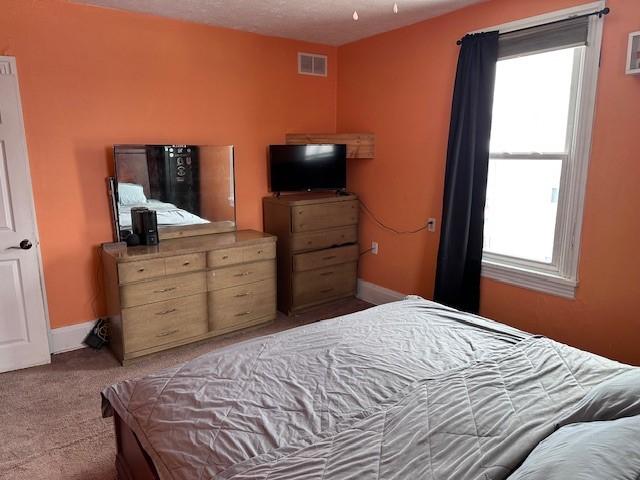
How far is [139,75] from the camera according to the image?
138 inches

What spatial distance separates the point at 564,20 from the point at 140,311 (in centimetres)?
346

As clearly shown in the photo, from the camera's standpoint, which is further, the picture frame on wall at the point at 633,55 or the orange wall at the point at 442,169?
the orange wall at the point at 442,169

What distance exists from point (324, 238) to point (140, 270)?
175 cm

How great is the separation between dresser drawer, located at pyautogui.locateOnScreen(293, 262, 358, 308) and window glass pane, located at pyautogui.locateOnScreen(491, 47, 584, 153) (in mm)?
1852

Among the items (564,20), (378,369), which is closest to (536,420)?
(378,369)

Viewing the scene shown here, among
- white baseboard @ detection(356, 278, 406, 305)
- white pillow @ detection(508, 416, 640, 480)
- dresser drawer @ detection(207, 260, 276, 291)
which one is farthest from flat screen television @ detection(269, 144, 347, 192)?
white pillow @ detection(508, 416, 640, 480)

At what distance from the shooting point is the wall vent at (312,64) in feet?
14.3

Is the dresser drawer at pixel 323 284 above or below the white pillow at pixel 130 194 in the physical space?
below

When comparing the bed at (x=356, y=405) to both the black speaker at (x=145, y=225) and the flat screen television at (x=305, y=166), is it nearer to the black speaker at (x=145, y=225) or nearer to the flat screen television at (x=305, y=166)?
the black speaker at (x=145, y=225)

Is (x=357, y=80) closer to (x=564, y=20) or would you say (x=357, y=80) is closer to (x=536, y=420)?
(x=564, y=20)

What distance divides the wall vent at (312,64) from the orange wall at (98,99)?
29 centimetres

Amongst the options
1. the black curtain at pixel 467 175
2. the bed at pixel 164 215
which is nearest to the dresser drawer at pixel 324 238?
the bed at pixel 164 215

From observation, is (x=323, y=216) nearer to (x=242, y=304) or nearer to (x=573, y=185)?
(x=242, y=304)

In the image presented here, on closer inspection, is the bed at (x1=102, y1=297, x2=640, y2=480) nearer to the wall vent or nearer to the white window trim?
the white window trim
